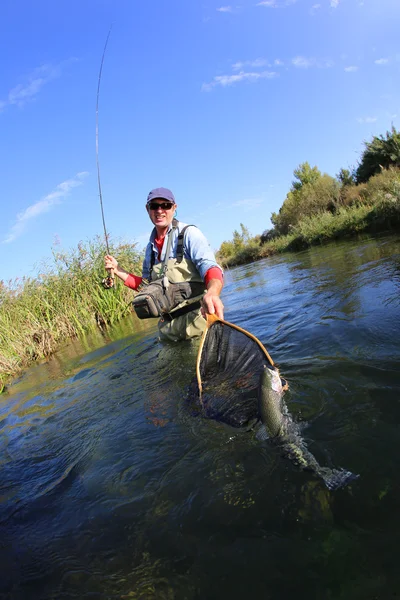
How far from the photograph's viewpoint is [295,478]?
2.17 metres

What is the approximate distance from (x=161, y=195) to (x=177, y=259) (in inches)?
33.6

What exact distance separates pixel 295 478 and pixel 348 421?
0.71 m

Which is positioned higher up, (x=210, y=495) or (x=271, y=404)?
(x=271, y=404)

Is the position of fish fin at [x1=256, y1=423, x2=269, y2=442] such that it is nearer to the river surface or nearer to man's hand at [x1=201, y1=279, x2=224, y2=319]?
the river surface

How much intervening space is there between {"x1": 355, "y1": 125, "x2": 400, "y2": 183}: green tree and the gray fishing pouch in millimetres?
26766

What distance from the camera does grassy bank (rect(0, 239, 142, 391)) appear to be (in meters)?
10.7

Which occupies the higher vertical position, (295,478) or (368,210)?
(368,210)

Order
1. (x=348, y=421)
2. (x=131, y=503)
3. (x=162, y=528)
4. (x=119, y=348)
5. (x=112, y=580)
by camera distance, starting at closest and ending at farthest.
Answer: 1. (x=112, y=580)
2. (x=162, y=528)
3. (x=131, y=503)
4. (x=348, y=421)
5. (x=119, y=348)

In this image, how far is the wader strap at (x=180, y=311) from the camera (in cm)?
496

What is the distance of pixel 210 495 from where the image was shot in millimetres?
2256

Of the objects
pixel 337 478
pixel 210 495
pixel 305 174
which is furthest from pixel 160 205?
pixel 305 174

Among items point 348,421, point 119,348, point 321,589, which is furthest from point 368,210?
point 321,589

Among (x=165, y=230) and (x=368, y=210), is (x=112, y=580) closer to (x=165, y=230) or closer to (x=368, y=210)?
(x=165, y=230)

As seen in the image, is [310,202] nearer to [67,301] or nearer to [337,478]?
[67,301]
